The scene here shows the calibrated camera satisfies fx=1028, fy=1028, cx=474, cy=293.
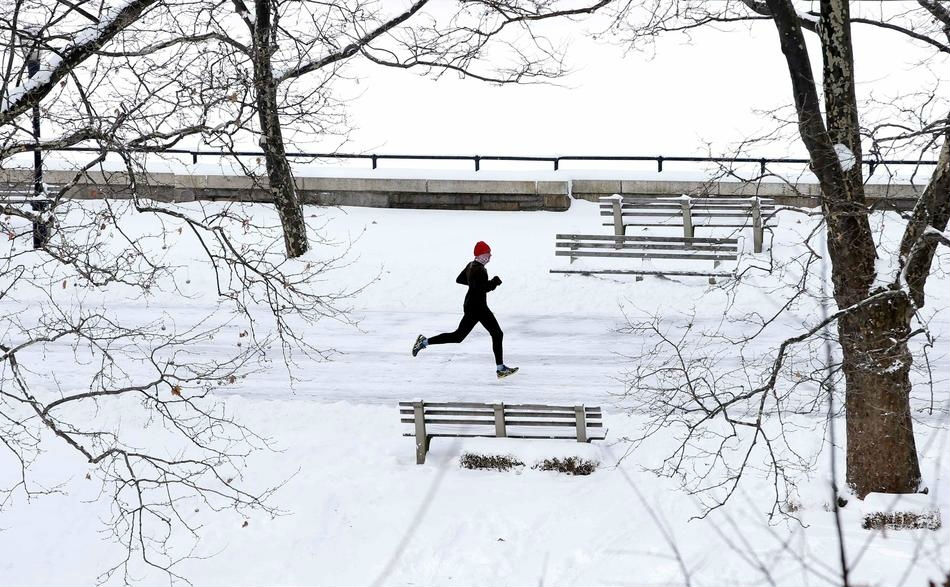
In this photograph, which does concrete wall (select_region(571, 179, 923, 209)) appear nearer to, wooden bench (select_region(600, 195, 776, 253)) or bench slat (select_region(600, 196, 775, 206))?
bench slat (select_region(600, 196, 775, 206))

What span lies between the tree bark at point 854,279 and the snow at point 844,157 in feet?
0.14

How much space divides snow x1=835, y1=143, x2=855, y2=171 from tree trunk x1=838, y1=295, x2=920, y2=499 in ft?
4.00

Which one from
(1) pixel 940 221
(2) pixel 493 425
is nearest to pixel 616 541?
(2) pixel 493 425

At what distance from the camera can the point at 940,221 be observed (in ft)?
29.3

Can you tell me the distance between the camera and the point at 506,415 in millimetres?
10859

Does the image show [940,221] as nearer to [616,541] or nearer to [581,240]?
[616,541]

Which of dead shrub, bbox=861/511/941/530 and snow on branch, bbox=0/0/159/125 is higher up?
snow on branch, bbox=0/0/159/125

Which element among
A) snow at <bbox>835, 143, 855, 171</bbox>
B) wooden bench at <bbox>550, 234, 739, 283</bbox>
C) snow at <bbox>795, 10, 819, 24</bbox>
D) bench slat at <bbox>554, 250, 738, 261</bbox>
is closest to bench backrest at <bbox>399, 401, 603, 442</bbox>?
snow at <bbox>835, 143, 855, 171</bbox>

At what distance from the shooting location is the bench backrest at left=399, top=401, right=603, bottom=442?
420 inches

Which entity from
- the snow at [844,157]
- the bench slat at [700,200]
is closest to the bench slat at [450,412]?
the snow at [844,157]

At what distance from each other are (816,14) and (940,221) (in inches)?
85.6

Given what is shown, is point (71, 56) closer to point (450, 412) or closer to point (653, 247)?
point (450, 412)

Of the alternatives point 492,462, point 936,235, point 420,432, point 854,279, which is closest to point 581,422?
point 492,462

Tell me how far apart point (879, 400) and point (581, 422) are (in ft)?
9.60
